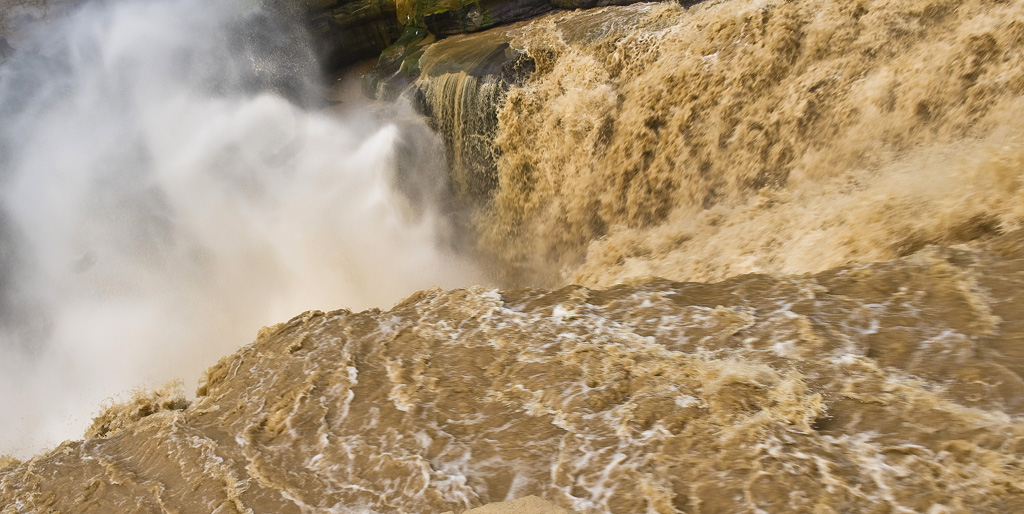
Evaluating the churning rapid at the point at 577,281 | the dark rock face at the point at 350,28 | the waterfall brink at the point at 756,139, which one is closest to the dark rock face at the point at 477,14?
the churning rapid at the point at 577,281

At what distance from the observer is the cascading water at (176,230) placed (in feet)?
27.0

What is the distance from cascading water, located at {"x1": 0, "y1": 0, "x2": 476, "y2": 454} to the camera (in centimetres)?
823

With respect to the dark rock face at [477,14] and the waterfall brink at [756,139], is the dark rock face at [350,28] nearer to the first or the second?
the dark rock face at [477,14]

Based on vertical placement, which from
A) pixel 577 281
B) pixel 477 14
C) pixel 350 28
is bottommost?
pixel 577 281

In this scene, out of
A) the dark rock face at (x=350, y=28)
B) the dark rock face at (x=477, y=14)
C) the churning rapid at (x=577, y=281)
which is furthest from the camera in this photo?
the dark rock face at (x=350, y=28)

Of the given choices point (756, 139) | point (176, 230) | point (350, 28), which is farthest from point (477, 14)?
point (756, 139)

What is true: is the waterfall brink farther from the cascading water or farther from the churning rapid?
the cascading water

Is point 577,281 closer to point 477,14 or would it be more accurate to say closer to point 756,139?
point 756,139

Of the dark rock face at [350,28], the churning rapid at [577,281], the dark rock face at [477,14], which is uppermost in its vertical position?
the dark rock face at [350,28]

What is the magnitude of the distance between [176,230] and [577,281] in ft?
21.0

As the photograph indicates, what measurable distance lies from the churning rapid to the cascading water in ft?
0.16

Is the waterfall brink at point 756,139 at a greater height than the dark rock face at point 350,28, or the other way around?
the dark rock face at point 350,28

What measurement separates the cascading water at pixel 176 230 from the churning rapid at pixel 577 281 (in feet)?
0.16

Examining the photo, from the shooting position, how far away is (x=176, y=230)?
9.13 m
